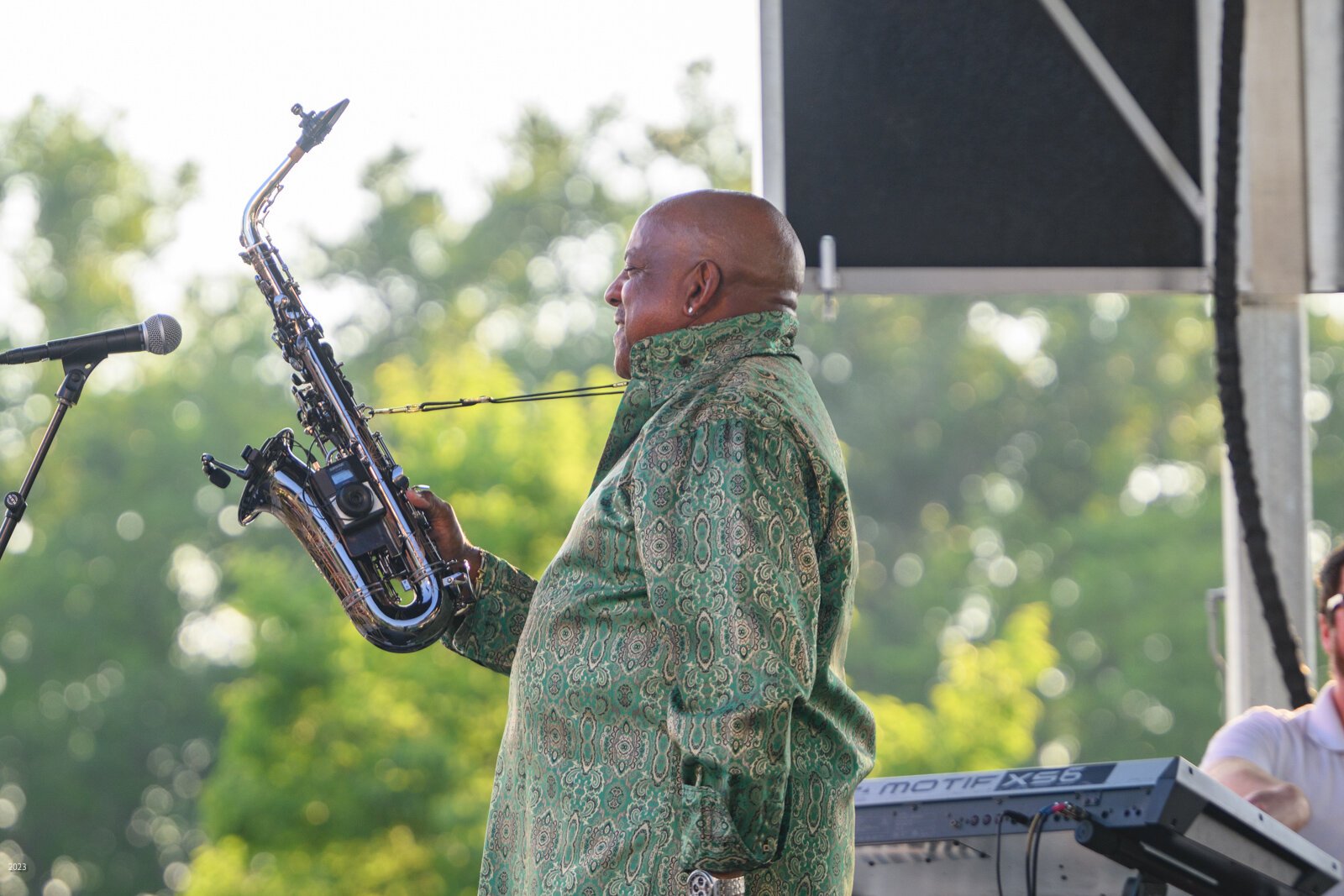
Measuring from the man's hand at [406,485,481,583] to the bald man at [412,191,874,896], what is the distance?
597 millimetres

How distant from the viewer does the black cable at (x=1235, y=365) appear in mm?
4582

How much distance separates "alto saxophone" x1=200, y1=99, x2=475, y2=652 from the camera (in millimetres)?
3469

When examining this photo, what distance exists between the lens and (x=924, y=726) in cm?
1672

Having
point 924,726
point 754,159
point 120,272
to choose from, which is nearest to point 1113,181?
point 754,159

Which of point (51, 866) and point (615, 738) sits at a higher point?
point (615, 738)

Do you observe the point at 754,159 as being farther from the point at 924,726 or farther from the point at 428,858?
the point at 924,726

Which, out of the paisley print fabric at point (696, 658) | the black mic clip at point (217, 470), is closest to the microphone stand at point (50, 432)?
the black mic clip at point (217, 470)

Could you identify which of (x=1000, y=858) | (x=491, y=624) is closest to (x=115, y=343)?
(x=491, y=624)

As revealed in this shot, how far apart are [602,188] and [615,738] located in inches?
1051

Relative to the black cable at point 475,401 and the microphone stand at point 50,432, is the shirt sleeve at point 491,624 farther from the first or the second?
the microphone stand at point 50,432

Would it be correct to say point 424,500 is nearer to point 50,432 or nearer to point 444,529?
point 444,529

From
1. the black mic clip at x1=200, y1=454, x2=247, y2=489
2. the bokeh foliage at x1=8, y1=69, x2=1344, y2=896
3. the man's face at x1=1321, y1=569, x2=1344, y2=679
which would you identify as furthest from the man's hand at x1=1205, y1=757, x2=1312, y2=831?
the bokeh foliage at x1=8, y1=69, x2=1344, y2=896

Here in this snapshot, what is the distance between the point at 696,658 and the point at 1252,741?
7.44 ft

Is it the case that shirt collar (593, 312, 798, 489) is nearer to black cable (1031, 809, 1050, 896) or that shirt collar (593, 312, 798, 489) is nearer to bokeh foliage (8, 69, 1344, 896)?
black cable (1031, 809, 1050, 896)
